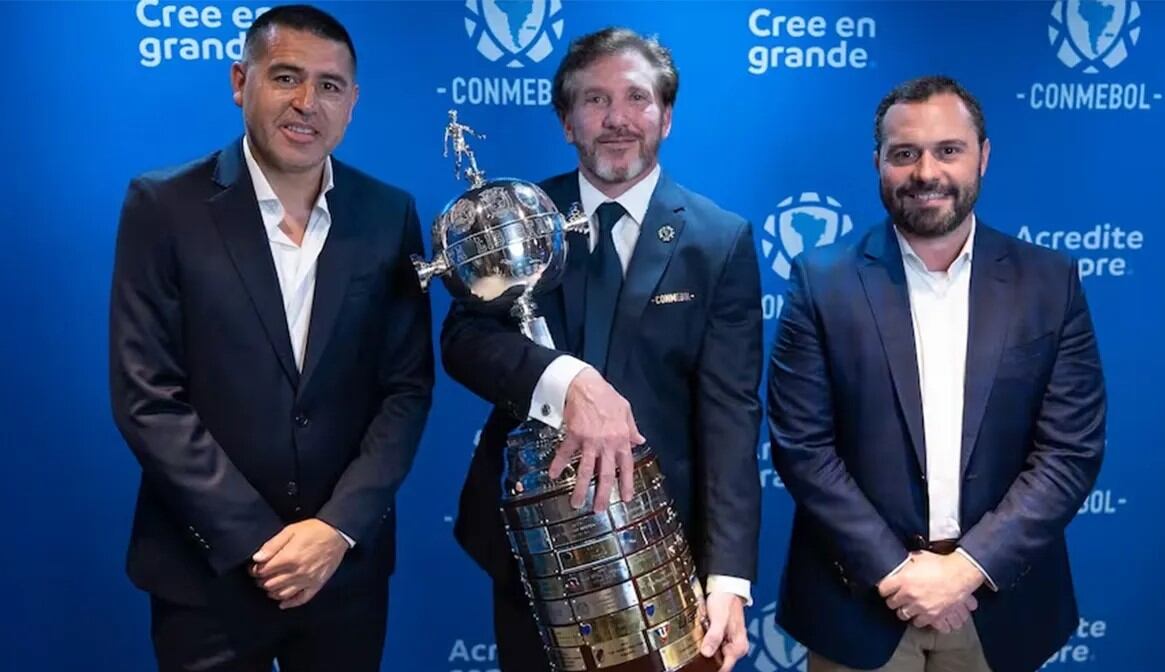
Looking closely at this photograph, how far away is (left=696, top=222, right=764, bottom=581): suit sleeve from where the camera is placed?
215 centimetres

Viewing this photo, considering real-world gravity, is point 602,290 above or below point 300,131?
below

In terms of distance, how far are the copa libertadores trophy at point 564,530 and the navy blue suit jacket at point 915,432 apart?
52 centimetres

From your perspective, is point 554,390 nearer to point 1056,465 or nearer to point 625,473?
point 625,473

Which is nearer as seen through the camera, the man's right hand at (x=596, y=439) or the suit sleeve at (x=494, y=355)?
the man's right hand at (x=596, y=439)

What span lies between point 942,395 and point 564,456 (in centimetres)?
95

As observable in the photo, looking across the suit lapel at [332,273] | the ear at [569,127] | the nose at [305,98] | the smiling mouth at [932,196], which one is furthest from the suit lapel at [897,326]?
the nose at [305,98]

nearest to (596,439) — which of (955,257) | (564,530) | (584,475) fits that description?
(584,475)

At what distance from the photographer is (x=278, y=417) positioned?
6.95ft

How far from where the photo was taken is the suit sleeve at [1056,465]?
7.42 feet

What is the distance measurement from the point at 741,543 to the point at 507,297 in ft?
2.24

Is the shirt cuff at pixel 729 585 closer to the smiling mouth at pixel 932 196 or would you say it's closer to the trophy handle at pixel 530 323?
the trophy handle at pixel 530 323

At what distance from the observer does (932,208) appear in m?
2.33

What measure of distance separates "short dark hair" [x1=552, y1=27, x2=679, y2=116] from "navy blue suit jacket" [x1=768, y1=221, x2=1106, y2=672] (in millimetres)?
529

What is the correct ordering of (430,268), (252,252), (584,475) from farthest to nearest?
(252,252) → (430,268) → (584,475)
